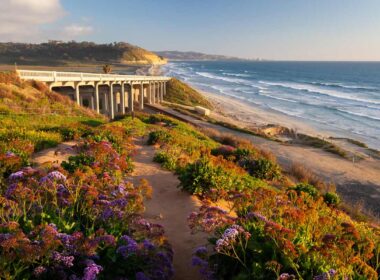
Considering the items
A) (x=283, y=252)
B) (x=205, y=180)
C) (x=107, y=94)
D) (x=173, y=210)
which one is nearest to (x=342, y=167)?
(x=205, y=180)

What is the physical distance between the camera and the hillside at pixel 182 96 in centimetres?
5651

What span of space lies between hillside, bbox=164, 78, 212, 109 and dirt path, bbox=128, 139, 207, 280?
44773 mm

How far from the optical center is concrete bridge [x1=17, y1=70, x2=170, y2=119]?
26484 mm

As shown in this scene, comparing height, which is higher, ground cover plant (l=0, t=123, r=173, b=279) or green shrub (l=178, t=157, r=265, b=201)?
ground cover plant (l=0, t=123, r=173, b=279)

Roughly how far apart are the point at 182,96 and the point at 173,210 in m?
52.9

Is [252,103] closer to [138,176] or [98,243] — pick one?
[138,176]

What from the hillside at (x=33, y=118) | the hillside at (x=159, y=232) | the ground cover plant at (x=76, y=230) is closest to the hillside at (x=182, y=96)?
the hillside at (x=33, y=118)

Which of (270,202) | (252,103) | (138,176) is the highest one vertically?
(270,202)

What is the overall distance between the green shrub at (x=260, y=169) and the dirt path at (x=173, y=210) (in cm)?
390

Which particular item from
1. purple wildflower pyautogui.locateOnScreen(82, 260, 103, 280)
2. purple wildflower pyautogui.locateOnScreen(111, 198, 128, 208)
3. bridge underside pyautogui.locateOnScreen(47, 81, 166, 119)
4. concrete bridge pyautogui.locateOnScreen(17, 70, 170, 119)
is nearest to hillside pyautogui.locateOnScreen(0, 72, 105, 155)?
concrete bridge pyautogui.locateOnScreen(17, 70, 170, 119)

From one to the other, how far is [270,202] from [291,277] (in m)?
2.50

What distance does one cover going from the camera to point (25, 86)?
24.1 m

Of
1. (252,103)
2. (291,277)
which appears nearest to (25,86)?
(291,277)

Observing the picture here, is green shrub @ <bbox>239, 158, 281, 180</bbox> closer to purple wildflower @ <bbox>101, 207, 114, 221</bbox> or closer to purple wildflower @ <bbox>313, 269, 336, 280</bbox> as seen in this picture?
purple wildflower @ <bbox>101, 207, 114, 221</bbox>
